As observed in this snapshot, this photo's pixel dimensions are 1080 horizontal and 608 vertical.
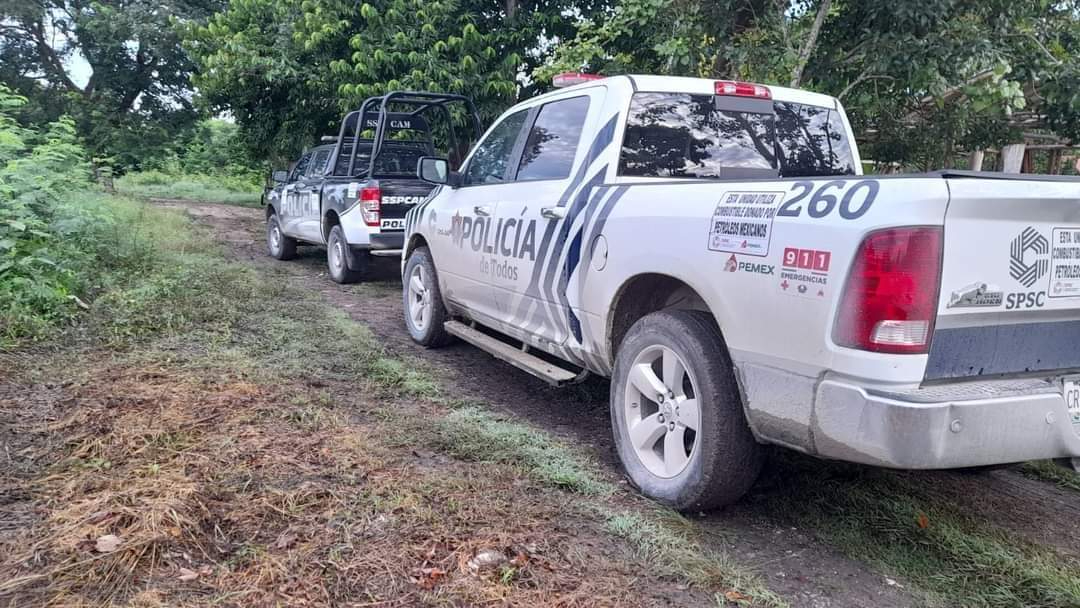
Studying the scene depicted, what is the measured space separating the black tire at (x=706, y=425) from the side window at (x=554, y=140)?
129 centimetres

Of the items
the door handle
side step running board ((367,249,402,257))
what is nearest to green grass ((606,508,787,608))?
the door handle

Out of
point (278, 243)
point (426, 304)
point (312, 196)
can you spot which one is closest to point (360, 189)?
point (312, 196)

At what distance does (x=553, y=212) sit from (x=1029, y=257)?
2.16 metres

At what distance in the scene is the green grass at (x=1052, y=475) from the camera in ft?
12.1

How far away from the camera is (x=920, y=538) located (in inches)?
118

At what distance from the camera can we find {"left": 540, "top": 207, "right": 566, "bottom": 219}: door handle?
387 cm

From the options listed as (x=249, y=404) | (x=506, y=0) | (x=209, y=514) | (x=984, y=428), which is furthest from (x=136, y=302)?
(x=506, y=0)

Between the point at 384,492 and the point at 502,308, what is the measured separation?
182 cm

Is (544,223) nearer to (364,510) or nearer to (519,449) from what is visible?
(519,449)

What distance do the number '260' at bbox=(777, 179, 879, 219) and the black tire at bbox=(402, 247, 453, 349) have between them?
3450 mm

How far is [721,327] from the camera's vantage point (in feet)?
9.32

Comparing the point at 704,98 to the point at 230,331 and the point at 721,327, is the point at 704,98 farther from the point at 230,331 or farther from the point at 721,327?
the point at 230,331

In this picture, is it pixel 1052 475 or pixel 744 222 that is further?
pixel 1052 475

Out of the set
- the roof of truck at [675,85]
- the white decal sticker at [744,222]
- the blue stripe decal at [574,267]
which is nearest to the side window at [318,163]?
the roof of truck at [675,85]
